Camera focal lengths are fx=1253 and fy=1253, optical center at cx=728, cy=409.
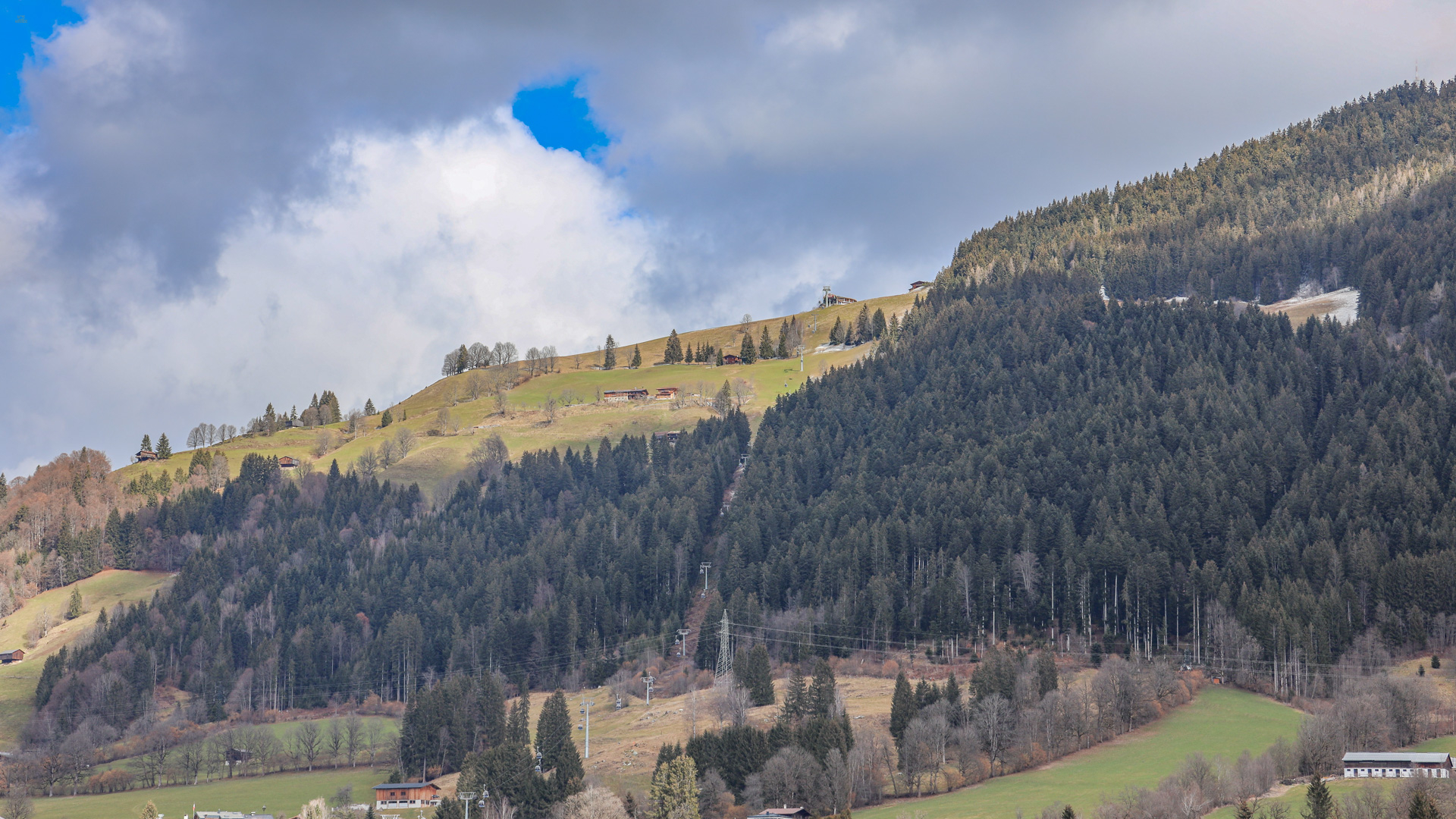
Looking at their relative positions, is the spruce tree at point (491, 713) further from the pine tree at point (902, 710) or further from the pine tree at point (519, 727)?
the pine tree at point (902, 710)

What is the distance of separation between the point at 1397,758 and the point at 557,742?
70.1 m

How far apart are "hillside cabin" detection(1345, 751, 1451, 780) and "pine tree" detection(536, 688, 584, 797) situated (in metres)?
61.5

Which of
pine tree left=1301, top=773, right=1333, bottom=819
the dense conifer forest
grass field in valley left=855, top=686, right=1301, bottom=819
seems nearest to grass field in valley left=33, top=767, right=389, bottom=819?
the dense conifer forest

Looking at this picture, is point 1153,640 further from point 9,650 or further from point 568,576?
point 9,650

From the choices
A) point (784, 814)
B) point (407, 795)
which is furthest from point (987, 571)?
point (407, 795)

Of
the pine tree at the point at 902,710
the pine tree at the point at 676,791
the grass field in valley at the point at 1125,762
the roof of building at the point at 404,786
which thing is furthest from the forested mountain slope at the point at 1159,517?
the pine tree at the point at 676,791

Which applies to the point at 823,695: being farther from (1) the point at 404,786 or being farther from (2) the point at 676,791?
(1) the point at 404,786

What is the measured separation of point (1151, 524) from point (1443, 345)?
248ft

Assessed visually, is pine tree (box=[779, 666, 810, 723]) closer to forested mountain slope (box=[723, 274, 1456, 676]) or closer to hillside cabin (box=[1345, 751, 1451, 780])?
forested mountain slope (box=[723, 274, 1456, 676])

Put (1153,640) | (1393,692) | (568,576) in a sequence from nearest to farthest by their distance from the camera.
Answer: (1393,692)
(1153,640)
(568,576)

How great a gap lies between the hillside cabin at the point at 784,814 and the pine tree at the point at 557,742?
1779cm

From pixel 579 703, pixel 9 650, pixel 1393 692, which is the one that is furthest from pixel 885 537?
pixel 9 650

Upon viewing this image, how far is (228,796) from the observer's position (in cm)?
12850

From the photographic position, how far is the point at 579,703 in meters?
151
